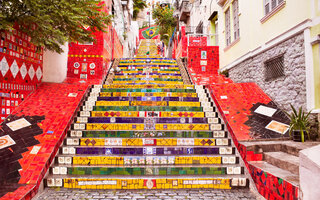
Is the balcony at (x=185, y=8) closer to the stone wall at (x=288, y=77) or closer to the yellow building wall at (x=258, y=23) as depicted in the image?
the yellow building wall at (x=258, y=23)

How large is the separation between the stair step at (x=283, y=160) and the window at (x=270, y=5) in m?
4.15

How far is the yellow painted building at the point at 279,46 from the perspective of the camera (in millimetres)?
4711

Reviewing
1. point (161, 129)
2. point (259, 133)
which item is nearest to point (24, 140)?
point (161, 129)

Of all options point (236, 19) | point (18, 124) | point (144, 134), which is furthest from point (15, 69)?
point (236, 19)

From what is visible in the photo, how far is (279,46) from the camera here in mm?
5883

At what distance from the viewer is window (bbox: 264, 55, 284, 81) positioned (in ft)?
19.2

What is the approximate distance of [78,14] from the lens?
15.6 feet

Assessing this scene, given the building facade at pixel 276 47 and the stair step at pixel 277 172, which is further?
the building facade at pixel 276 47

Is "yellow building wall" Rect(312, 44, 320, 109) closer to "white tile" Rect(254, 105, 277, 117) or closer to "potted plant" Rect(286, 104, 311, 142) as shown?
"potted plant" Rect(286, 104, 311, 142)

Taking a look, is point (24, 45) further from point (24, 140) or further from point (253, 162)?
point (253, 162)

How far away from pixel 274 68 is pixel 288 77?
0.78m

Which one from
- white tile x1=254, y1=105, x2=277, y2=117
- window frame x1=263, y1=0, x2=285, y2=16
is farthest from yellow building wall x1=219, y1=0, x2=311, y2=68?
white tile x1=254, y1=105, x2=277, y2=117

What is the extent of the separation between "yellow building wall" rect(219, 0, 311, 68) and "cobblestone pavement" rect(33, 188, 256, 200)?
4093mm

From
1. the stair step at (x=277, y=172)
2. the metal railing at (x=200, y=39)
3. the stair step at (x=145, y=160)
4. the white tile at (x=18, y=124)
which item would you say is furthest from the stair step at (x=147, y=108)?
the metal railing at (x=200, y=39)
